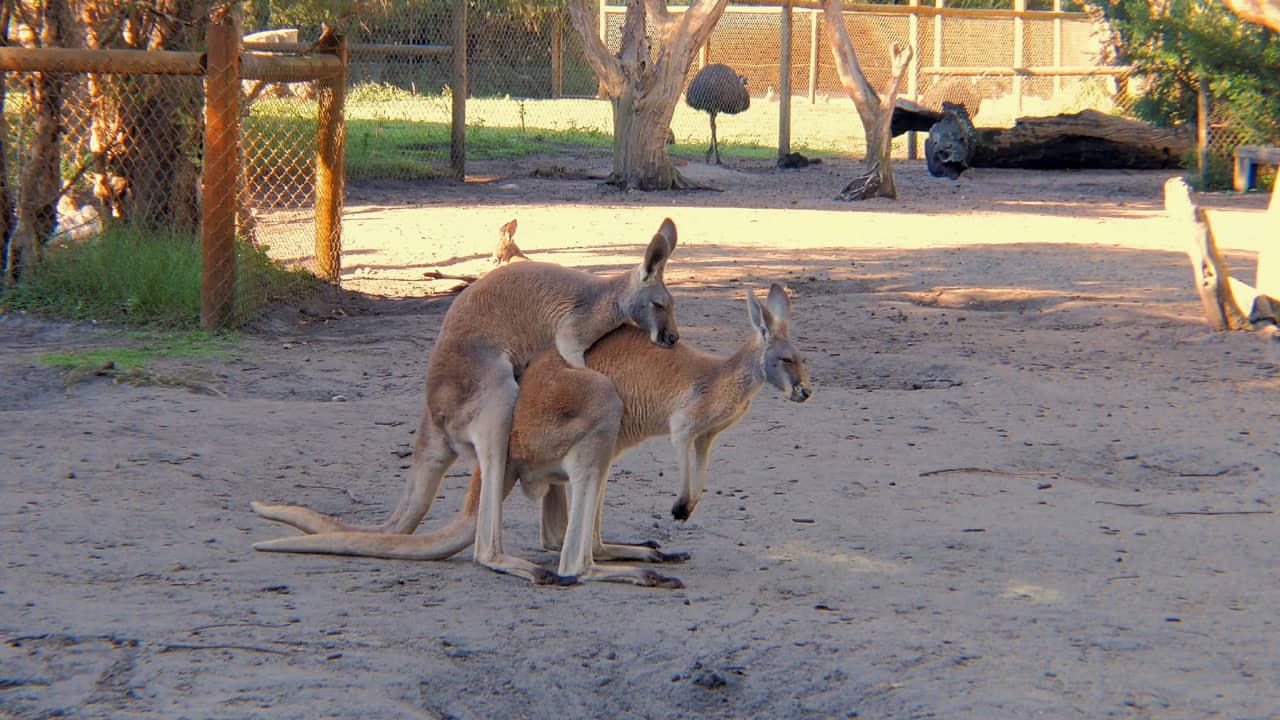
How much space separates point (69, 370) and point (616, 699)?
A: 12.8 ft

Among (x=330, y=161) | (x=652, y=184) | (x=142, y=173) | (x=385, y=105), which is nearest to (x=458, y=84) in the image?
(x=652, y=184)

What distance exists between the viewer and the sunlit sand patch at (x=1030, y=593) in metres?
3.47

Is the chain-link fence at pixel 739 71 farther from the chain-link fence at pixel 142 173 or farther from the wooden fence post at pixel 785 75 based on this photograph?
the chain-link fence at pixel 142 173

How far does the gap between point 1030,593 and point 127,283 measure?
5.25 m

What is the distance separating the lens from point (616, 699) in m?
2.81

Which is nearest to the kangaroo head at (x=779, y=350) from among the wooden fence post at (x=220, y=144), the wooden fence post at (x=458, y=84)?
the wooden fence post at (x=220, y=144)

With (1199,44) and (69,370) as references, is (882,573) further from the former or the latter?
(1199,44)

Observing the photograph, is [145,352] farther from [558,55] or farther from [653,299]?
[558,55]

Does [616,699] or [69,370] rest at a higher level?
[69,370]

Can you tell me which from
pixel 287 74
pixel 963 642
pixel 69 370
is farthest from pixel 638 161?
pixel 963 642

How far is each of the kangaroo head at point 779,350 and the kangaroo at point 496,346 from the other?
0.30 m

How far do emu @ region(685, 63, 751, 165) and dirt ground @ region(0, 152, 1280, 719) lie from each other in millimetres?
8957

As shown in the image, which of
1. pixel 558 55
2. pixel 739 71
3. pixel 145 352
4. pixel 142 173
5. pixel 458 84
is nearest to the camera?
pixel 145 352

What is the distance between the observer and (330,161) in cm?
801
